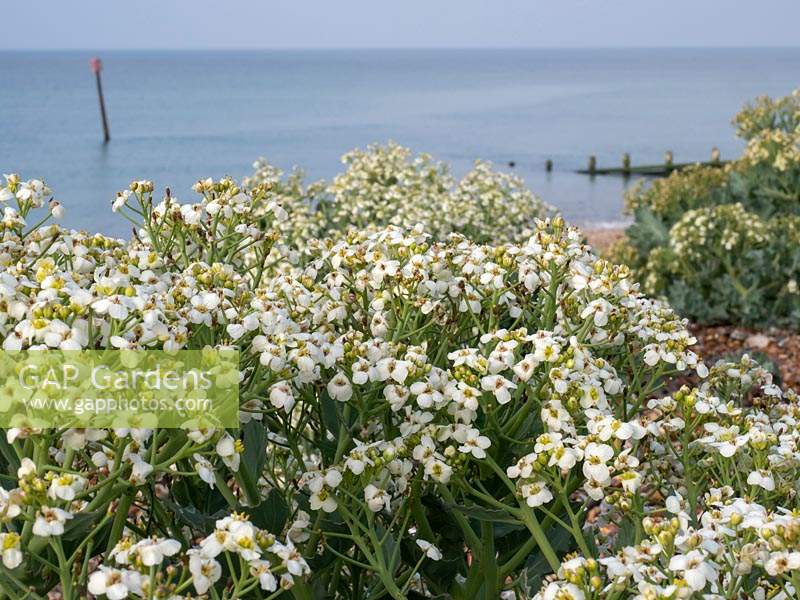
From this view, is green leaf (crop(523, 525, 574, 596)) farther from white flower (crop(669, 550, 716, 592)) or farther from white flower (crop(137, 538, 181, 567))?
white flower (crop(137, 538, 181, 567))

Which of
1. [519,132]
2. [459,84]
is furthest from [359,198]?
[459,84]

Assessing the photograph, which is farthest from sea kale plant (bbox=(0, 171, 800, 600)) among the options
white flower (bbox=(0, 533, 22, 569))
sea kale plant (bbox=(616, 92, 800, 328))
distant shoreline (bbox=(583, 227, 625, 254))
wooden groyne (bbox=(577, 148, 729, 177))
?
wooden groyne (bbox=(577, 148, 729, 177))

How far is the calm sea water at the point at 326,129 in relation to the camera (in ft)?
110

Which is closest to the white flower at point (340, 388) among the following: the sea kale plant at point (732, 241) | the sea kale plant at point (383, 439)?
the sea kale plant at point (383, 439)

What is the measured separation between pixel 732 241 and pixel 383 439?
21.3ft

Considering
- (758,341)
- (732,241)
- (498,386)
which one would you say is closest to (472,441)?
(498,386)

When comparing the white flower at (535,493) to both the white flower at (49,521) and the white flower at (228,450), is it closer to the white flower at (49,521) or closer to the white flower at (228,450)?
the white flower at (228,450)

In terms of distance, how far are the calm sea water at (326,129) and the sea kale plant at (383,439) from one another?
2057cm

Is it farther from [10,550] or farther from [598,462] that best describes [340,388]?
[10,550]

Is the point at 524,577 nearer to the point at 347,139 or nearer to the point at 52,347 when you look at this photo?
the point at 52,347

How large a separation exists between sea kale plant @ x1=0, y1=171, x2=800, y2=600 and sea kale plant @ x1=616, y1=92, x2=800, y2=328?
5669 mm

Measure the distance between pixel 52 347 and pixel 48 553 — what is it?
0.54 metres

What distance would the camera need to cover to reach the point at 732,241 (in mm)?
8359

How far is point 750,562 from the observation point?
6.54 ft
